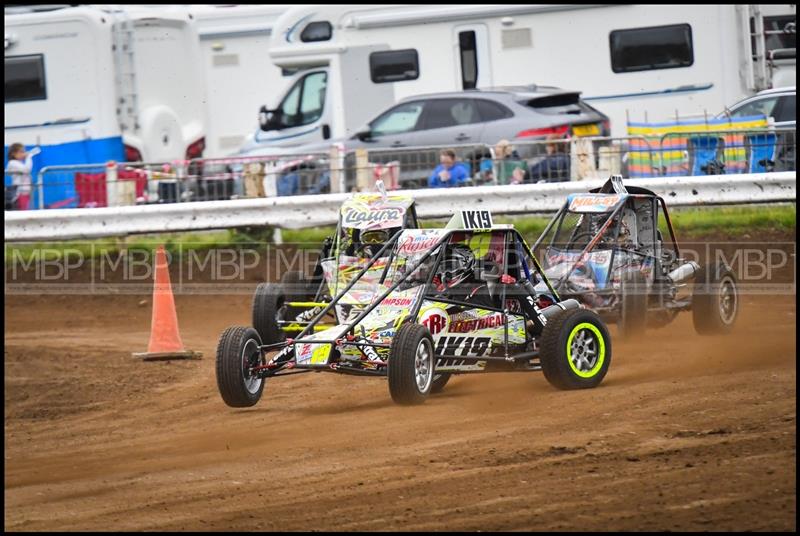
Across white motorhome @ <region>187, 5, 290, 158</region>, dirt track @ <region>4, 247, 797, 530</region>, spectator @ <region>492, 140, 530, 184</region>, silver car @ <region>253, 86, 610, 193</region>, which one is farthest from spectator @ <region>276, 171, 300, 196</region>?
white motorhome @ <region>187, 5, 290, 158</region>

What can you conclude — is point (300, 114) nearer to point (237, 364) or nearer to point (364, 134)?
point (364, 134)

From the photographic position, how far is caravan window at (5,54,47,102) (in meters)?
21.1

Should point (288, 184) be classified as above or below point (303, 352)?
above

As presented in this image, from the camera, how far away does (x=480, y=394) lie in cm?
930

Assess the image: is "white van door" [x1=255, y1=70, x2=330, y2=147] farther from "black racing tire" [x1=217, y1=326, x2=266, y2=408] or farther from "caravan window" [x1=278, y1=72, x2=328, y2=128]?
"black racing tire" [x1=217, y1=326, x2=266, y2=408]

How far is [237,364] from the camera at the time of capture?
8.94 meters

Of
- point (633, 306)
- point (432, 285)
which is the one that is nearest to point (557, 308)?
point (432, 285)

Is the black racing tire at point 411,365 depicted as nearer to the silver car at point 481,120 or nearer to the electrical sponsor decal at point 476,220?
the electrical sponsor decal at point 476,220

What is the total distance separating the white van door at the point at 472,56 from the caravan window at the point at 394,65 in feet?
2.23

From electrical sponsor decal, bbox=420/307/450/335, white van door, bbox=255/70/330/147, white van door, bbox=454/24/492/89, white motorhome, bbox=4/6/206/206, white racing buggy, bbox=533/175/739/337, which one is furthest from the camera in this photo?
white van door, bbox=255/70/330/147

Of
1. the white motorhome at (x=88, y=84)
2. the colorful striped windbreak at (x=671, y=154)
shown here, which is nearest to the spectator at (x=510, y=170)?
the colorful striped windbreak at (x=671, y=154)

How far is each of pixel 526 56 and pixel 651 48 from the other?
6.00ft

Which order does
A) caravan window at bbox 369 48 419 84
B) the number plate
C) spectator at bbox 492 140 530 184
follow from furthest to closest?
caravan window at bbox 369 48 419 84 → the number plate → spectator at bbox 492 140 530 184

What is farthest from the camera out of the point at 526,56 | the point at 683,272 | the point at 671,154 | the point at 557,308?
the point at 526,56
